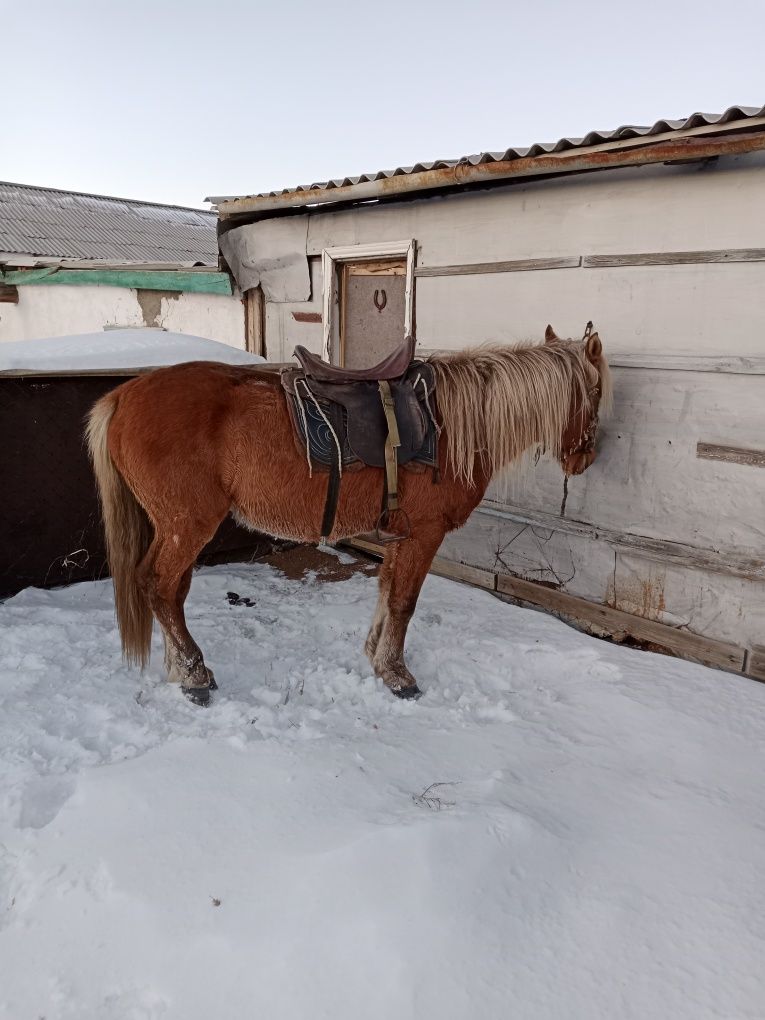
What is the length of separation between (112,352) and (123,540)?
2.13 meters

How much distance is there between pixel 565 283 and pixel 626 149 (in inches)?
31.9

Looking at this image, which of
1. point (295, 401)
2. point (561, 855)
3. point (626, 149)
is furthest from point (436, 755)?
point (626, 149)

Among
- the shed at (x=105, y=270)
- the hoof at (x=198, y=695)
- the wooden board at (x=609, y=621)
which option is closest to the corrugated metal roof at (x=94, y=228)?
the shed at (x=105, y=270)

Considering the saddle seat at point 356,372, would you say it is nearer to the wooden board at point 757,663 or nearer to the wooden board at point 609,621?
the wooden board at point 609,621

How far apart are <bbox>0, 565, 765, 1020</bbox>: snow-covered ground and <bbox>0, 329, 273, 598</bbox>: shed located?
0.72m

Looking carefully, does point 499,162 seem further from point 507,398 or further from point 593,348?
point 507,398

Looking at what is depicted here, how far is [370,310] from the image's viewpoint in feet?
18.7

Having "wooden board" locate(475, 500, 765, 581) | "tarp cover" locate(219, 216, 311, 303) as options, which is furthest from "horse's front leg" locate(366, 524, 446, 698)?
"tarp cover" locate(219, 216, 311, 303)

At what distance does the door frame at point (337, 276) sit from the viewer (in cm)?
499

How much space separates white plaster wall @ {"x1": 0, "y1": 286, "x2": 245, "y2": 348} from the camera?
7.43 metres

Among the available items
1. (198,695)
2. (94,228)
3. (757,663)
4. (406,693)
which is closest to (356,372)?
(406,693)

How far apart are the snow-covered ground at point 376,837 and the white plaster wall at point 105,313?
4.67m

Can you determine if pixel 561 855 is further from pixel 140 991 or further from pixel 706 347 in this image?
pixel 706 347

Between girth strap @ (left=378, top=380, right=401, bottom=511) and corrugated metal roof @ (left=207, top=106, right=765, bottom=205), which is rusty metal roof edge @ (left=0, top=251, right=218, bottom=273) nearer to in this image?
corrugated metal roof @ (left=207, top=106, right=765, bottom=205)
